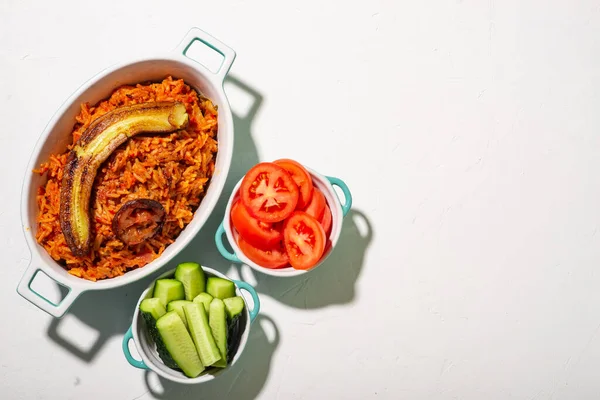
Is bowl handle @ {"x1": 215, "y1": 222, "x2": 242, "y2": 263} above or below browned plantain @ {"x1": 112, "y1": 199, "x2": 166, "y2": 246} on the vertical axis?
below

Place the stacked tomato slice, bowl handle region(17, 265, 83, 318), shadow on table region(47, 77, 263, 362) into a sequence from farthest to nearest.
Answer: shadow on table region(47, 77, 263, 362) → the stacked tomato slice → bowl handle region(17, 265, 83, 318)

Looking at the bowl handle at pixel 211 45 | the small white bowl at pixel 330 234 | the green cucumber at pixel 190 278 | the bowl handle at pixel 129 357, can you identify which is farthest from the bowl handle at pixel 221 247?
the bowl handle at pixel 211 45

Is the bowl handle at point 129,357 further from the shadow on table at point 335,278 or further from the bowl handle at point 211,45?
the bowl handle at point 211,45

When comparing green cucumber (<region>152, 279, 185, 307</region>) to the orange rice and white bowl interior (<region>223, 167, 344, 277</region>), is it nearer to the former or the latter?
the orange rice

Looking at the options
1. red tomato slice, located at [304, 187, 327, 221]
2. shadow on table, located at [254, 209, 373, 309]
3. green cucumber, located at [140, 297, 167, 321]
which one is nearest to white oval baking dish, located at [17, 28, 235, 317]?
green cucumber, located at [140, 297, 167, 321]

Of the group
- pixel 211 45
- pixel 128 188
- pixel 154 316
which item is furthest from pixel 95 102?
pixel 154 316

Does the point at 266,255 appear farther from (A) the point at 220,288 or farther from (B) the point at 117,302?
(B) the point at 117,302
